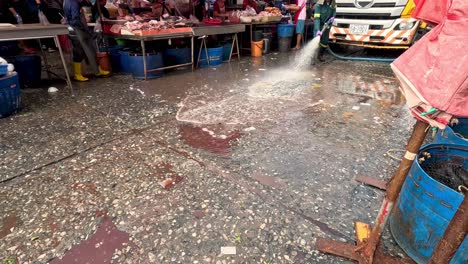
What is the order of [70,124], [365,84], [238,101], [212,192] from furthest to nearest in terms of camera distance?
[365,84], [238,101], [70,124], [212,192]

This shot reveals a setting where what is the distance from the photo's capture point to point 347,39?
7.52 metres

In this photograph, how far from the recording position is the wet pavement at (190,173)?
1.94m

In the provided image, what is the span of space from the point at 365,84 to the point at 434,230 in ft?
15.2

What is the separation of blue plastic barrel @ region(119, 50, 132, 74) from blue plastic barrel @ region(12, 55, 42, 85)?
165 cm

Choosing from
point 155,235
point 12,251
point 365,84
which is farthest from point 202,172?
point 365,84

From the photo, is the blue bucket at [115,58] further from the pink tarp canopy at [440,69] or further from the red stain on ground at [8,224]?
the pink tarp canopy at [440,69]

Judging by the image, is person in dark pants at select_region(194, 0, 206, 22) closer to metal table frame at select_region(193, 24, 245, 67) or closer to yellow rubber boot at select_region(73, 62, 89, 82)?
metal table frame at select_region(193, 24, 245, 67)

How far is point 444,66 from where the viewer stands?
45.7 inches

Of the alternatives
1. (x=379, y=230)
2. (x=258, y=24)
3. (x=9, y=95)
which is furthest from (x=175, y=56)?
(x=379, y=230)

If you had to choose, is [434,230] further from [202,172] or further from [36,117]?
[36,117]

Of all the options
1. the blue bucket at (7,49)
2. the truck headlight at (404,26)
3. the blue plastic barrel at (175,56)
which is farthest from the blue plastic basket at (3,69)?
the truck headlight at (404,26)

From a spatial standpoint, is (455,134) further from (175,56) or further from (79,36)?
(79,36)

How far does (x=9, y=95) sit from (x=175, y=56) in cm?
375

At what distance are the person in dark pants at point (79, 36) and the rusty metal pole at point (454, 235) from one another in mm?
6375
